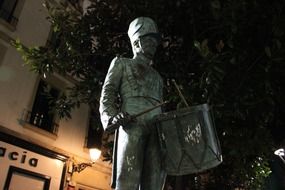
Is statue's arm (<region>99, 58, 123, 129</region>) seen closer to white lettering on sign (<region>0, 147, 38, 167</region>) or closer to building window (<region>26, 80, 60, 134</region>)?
white lettering on sign (<region>0, 147, 38, 167</region>)

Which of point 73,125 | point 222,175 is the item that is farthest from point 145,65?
point 73,125

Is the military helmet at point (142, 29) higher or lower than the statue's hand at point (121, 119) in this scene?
higher

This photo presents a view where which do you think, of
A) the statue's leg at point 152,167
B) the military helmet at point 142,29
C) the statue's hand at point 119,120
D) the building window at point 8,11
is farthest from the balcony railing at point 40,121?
the statue's hand at point 119,120

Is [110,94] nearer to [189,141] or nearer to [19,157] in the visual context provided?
[189,141]

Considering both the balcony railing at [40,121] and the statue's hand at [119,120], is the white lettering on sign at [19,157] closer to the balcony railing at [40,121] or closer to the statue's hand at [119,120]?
the balcony railing at [40,121]

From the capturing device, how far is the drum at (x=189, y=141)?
8.77 feet

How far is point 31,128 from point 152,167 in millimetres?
9965

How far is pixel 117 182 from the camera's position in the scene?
2658mm

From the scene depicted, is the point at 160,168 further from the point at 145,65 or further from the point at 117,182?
the point at 145,65

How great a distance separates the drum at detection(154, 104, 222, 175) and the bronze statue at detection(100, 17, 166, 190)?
13cm

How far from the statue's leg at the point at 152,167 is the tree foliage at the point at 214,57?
7.42ft

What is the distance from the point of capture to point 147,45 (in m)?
3.19

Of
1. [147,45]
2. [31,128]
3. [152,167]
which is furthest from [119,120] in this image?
[31,128]

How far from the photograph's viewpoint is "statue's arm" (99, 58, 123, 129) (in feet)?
8.94
